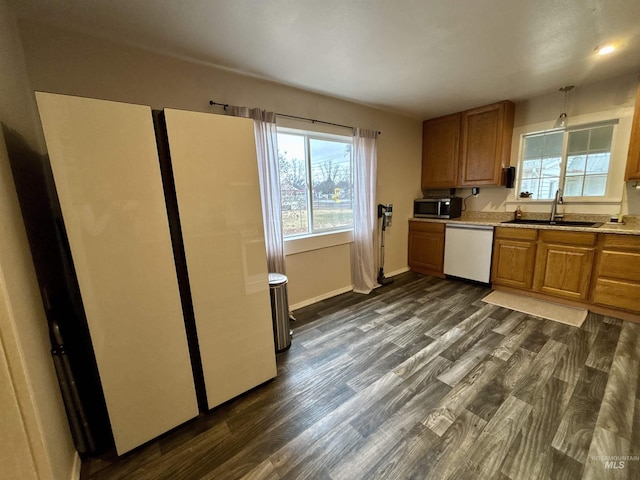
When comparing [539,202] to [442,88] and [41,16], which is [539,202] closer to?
[442,88]

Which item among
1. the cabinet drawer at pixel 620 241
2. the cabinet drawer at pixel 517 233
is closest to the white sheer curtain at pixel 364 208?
the cabinet drawer at pixel 517 233

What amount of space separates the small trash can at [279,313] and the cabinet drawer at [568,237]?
3.02 m

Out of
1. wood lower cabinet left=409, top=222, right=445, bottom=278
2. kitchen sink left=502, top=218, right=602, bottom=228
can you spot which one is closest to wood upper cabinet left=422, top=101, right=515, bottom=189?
kitchen sink left=502, top=218, right=602, bottom=228

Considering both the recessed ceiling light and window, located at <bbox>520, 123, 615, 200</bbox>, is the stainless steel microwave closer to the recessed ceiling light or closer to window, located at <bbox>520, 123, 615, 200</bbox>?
window, located at <bbox>520, 123, 615, 200</bbox>

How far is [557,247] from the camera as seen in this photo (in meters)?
2.87

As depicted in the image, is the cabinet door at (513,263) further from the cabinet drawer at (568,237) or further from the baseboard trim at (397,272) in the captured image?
the baseboard trim at (397,272)

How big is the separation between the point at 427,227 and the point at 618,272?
6.76ft

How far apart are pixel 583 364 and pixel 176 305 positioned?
2952 mm

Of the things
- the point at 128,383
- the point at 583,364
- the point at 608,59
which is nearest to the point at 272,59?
the point at 128,383

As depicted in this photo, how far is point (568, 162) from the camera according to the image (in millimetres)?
3180

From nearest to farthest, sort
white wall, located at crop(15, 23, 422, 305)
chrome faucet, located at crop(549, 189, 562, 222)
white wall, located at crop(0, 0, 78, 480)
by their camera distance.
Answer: white wall, located at crop(0, 0, 78, 480)
white wall, located at crop(15, 23, 422, 305)
chrome faucet, located at crop(549, 189, 562, 222)

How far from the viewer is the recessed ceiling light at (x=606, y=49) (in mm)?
2094

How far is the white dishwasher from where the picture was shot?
3.44 metres

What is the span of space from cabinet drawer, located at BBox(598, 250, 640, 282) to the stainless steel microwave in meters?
1.66
